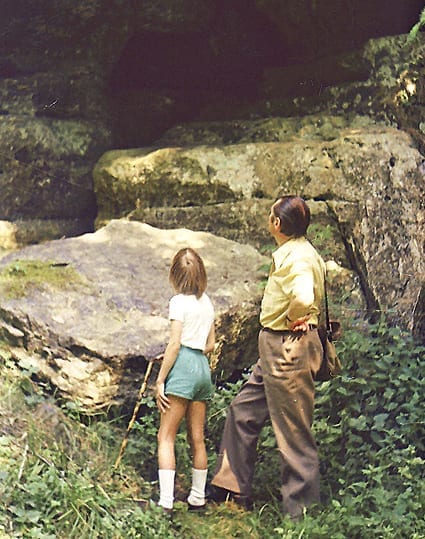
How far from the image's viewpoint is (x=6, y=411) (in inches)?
181

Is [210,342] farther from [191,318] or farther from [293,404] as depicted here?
[293,404]

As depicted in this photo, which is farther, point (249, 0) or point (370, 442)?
point (249, 0)

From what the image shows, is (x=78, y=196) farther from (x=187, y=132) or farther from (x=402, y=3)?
(x=402, y=3)

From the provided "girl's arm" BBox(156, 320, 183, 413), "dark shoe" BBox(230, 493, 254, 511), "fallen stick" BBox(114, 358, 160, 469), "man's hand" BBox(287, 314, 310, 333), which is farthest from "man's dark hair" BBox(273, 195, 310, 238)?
"dark shoe" BBox(230, 493, 254, 511)

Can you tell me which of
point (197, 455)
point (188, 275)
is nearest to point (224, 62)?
point (188, 275)

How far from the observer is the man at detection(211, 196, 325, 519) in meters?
4.37

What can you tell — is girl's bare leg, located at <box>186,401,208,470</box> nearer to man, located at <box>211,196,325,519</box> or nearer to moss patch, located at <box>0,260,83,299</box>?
man, located at <box>211,196,325,519</box>

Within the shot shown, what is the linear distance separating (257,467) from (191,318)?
3.87ft

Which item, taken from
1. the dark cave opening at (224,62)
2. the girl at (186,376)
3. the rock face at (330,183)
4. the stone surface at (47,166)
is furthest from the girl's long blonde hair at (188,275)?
the dark cave opening at (224,62)

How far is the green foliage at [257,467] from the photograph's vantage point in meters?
4.02

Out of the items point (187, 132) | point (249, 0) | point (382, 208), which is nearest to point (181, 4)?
point (249, 0)

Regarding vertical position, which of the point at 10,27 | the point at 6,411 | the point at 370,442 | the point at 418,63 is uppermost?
the point at 10,27

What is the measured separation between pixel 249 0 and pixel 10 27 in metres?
2.30

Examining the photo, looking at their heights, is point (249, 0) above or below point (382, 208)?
above
